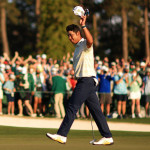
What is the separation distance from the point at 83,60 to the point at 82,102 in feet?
2.49

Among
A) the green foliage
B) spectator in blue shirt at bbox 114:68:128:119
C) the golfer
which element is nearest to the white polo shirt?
the golfer

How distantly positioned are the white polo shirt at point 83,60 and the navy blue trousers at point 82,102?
0.37 feet

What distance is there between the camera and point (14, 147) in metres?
9.76

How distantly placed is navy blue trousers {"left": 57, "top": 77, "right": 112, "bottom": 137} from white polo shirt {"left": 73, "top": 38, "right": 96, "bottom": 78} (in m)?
0.11

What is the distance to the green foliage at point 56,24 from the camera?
40.6 metres

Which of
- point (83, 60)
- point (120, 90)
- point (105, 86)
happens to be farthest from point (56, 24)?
point (83, 60)

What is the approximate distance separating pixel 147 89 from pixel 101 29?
62.4 metres

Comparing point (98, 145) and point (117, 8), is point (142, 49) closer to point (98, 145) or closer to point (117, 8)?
point (117, 8)

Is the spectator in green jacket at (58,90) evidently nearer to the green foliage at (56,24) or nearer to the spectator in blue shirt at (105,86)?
the spectator in blue shirt at (105,86)

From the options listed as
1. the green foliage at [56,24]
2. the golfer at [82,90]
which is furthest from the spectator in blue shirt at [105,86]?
the green foliage at [56,24]

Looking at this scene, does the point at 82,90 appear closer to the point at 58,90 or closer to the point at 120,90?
the point at 58,90

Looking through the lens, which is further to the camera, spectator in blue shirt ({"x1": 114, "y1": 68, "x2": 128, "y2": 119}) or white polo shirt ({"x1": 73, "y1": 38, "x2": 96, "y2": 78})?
spectator in blue shirt ({"x1": 114, "y1": 68, "x2": 128, "y2": 119})

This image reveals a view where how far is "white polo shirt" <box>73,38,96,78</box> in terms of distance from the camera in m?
10.0

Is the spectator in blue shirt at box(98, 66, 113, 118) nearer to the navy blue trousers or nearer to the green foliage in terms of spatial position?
the navy blue trousers
